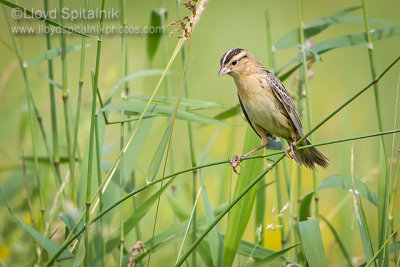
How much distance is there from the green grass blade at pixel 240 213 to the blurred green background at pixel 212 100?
279 mm

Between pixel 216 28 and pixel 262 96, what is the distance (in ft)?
15.6

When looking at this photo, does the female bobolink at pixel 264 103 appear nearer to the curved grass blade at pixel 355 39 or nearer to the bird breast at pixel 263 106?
the bird breast at pixel 263 106

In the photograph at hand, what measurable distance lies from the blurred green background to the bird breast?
0.20 meters

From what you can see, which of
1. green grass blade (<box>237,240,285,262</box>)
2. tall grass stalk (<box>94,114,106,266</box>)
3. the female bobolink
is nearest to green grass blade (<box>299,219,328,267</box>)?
green grass blade (<box>237,240,285,262</box>)

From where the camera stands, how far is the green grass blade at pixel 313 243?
2.62m

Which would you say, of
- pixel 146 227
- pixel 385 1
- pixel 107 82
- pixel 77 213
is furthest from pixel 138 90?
pixel 385 1

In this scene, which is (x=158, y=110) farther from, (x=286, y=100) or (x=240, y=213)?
(x=286, y=100)

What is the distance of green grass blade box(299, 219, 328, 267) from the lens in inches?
103

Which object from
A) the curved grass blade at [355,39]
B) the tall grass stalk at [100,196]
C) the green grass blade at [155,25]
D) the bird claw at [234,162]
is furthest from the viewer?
the green grass blade at [155,25]

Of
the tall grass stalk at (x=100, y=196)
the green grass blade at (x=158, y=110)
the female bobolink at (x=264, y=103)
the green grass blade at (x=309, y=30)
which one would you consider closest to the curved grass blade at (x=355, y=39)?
the green grass blade at (x=309, y=30)

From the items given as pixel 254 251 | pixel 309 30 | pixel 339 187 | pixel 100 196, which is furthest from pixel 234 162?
pixel 309 30

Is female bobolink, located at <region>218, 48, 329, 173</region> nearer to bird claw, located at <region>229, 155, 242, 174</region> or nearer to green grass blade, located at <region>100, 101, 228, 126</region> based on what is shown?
bird claw, located at <region>229, 155, 242, 174</region>

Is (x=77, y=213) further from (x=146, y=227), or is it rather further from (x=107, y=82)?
(x=107, y=82)

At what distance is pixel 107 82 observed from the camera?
16.9 ft
